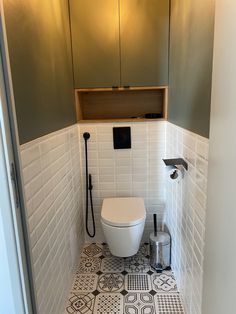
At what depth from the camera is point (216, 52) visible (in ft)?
2.56

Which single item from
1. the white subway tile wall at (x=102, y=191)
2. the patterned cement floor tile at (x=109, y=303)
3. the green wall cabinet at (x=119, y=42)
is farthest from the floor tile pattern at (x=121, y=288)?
the green wall cabinet at (x=119, y=42)

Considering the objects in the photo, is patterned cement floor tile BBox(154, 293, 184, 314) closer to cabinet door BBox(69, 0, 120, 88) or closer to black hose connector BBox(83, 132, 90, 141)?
black hose connector BBox(83, 132, 90, 141)

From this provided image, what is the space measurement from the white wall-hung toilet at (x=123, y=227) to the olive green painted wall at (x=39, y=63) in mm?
824

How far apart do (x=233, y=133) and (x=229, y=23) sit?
329mm

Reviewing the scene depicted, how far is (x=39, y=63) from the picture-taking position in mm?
1238

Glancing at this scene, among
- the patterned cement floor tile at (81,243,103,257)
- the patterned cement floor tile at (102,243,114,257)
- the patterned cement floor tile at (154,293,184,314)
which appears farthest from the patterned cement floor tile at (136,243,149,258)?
the patterned cement floor tile at (154,293,184,314)

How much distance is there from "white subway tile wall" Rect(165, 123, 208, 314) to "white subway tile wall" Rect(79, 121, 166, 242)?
275 mm

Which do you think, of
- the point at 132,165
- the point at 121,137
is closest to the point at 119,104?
the point at 121,137

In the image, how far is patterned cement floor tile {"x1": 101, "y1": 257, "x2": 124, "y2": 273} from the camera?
6.48 ft

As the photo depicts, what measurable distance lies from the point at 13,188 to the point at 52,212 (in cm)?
53

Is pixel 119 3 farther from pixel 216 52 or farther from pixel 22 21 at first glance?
pixel 216 52

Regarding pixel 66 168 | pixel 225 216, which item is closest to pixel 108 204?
pixel 66 168

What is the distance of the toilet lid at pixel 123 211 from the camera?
1.76 m

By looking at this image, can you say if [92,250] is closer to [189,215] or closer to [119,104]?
[189,215]
